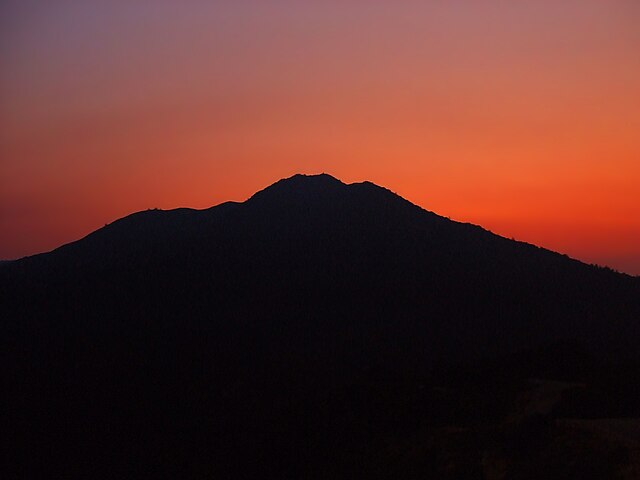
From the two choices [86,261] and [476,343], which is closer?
[476,343]

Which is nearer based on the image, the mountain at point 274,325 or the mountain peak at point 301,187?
the mountain at point 274,325

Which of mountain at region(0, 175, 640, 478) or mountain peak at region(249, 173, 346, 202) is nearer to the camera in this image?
mountain at region(0, 175, 640, 478)

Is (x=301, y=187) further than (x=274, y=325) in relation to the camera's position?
Yes

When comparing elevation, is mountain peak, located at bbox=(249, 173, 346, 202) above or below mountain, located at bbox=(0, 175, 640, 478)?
above

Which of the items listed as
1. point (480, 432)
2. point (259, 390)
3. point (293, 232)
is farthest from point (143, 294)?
point (480, 432)

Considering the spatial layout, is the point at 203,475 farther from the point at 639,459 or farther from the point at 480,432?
the point at 639,459

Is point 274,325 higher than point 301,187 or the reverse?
the reverse

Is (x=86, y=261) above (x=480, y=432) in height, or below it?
above

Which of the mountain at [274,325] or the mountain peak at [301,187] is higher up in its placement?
the mountain peak at [301,187]
